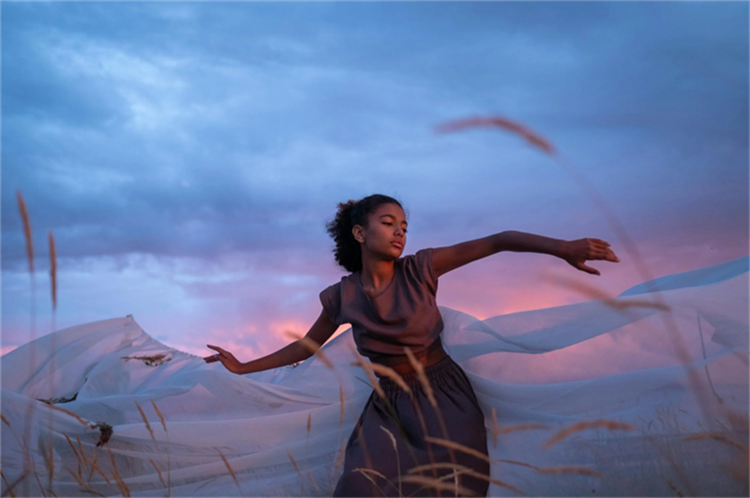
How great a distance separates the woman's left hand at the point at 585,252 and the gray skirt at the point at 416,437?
815 millimetres

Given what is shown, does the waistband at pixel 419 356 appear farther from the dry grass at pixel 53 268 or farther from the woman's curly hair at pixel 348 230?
the dry grass at pixel 53 268

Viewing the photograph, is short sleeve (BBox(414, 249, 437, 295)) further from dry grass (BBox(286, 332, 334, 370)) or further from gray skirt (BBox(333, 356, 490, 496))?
dry grass (BBox(286, 332, 334, 370))

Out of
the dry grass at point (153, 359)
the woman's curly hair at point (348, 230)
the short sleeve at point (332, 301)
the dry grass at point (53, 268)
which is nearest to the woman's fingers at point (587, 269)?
the woman's curly hair at point (348, 230)

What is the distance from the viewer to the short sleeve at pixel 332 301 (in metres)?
3.27

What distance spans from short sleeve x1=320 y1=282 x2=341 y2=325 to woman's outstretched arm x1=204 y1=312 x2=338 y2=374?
0.23ft

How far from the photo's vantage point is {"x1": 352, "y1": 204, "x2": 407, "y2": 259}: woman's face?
2990mm

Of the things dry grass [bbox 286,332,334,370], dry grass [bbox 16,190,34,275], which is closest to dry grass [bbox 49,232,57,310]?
dry grass [bbox 16,190,34,275]

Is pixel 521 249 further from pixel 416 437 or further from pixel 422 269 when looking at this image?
pixel 416 437

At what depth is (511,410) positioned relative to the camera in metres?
2.65

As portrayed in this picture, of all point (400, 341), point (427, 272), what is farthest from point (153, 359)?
point (427, 272)

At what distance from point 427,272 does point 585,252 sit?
836mm

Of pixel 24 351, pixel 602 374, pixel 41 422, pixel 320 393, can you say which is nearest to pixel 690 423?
pixel 602 374

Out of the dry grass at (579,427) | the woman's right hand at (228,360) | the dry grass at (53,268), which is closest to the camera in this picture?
the dry grass at (579,427)

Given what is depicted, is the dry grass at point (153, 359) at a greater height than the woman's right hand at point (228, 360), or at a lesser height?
lesser
